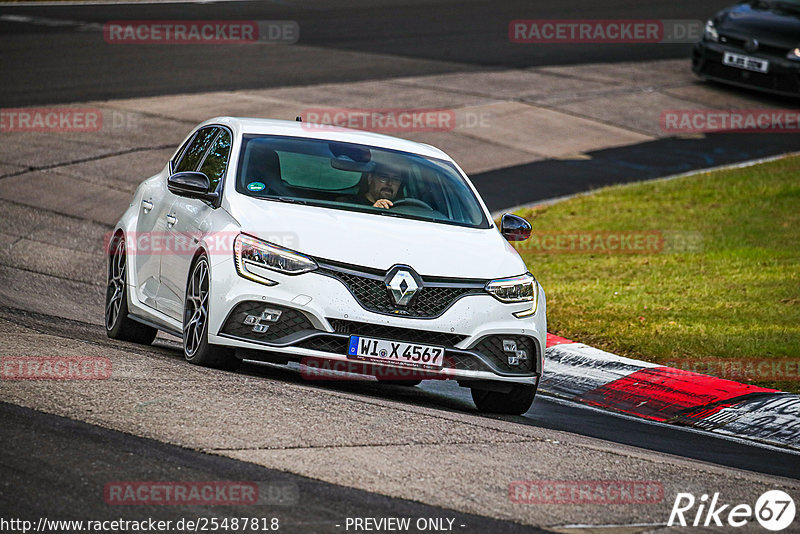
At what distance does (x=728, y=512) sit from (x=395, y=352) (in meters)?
2.29

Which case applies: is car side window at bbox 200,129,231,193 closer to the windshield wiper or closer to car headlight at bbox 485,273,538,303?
the windshield wiper

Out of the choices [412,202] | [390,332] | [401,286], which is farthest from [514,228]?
[390,332]

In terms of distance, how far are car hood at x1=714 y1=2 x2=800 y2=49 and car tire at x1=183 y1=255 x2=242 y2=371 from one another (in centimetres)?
1682

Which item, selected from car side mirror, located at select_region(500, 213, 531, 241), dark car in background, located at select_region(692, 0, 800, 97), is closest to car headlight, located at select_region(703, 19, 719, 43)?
dark car in background, located at select_region(692, 0, 800, 97)

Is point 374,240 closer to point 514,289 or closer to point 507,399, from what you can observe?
point 514,289

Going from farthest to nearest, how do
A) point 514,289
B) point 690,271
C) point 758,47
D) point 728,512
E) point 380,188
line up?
point 758,47
point 690,271
point 380,188
point 514,289
point 728,512

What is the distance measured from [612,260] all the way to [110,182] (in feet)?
21.4

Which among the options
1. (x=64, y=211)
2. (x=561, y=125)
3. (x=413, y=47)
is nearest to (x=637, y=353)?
(x=64, y=211)

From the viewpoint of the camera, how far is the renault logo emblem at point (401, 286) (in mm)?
7633

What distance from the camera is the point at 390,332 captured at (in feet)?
25.2

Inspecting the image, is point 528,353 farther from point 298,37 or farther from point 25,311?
point 298,37

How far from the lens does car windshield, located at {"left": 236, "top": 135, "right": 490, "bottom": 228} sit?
8531 mm

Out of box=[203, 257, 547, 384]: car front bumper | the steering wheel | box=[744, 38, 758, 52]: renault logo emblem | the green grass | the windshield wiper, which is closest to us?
box=[203, 257, 547, 384]: car front bumper

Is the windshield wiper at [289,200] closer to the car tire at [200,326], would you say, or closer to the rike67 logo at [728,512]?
the car tire at [200,326]
